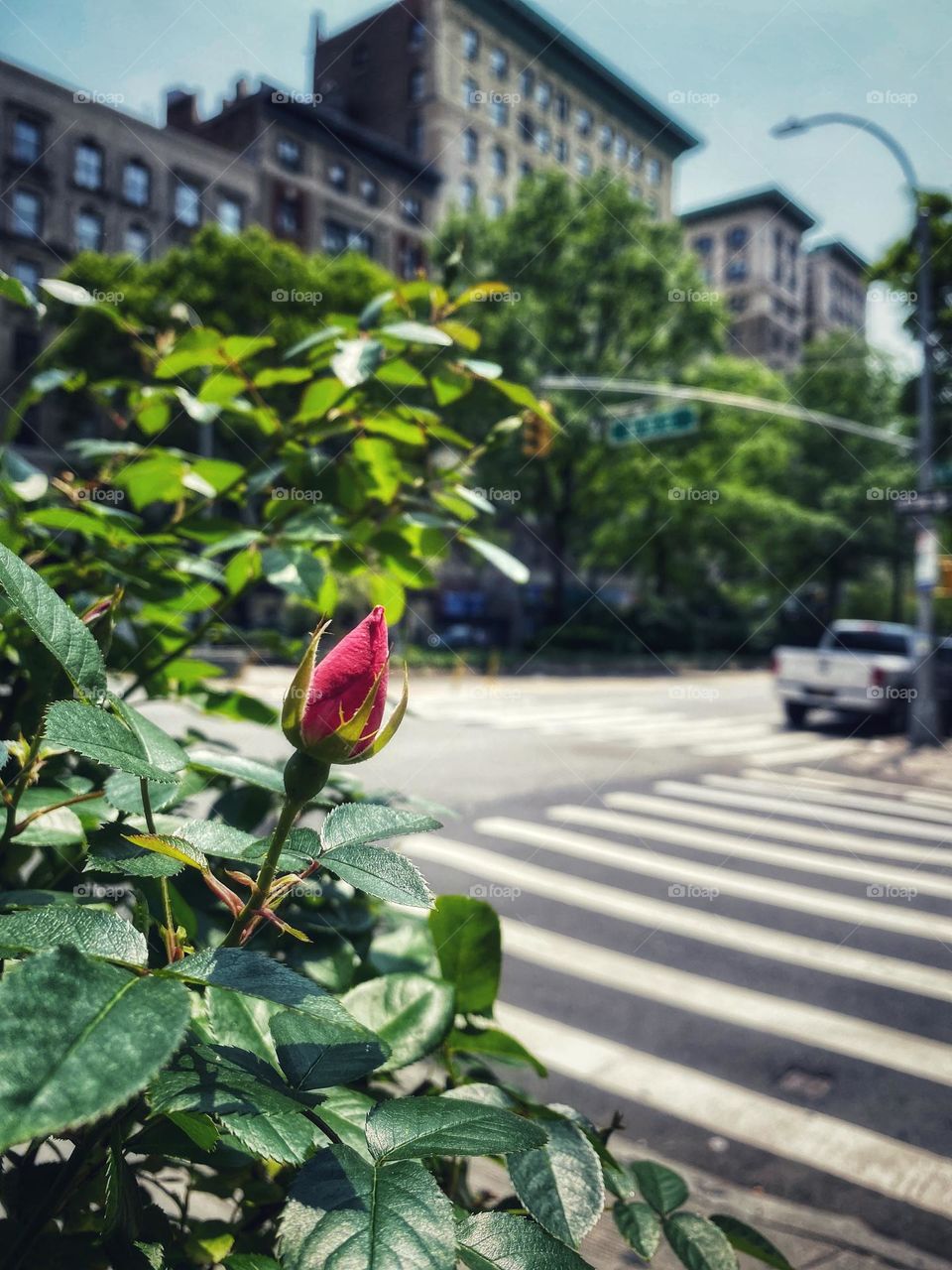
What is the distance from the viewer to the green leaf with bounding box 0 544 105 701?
668 millimetres

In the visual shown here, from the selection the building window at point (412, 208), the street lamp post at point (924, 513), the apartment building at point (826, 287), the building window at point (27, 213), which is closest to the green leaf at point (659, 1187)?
the street lamp post at point (924, 513)

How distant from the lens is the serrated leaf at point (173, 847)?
0.65m

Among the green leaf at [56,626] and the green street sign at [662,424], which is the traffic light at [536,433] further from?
the green street sign at [662,424]

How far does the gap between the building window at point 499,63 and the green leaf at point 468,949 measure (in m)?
52.4

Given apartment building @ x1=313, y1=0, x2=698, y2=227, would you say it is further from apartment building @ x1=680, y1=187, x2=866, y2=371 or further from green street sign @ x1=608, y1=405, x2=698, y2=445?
green street sign @ x1=608, y1=405, x2=698, y2=445

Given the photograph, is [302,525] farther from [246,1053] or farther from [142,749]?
[246,1053]

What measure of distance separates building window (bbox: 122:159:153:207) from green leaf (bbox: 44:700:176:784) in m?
41.6

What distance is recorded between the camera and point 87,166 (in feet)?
116

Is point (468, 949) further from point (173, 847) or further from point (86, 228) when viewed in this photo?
point (86, 228)

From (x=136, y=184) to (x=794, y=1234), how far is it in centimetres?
4153

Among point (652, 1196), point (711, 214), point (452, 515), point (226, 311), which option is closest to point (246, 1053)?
point (652, 1196)

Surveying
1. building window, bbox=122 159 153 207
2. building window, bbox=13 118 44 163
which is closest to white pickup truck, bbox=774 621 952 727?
building window, bbox=122 159 153 207

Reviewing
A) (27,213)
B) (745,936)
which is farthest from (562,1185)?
(27,213)

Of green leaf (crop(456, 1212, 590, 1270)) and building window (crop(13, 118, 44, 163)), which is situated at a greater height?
building window (crop(13, 118, 44, 163))
